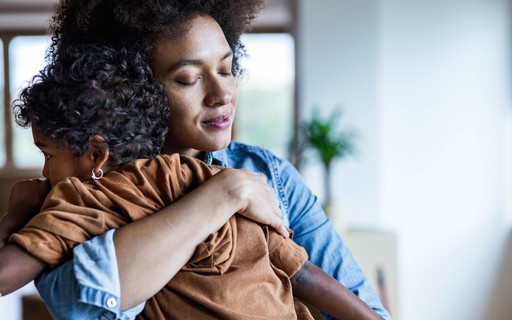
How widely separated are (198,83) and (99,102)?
0.19 m

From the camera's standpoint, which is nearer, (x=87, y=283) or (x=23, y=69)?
(x=87, y=283)

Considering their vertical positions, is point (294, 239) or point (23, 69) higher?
→ point (23, 69)

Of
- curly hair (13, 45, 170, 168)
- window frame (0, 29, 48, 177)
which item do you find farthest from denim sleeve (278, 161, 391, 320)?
window frame (0, 29, 48, 177)

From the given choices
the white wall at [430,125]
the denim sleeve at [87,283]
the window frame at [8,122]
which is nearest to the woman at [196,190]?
the denim sleeve at [87,283]

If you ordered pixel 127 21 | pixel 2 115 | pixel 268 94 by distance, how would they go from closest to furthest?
pixel 127 21 → pixel 268 94 → pixel 2 115

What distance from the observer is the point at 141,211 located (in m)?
1.02

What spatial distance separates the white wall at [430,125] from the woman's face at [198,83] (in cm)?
319

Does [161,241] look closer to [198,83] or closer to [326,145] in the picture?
[198,83]

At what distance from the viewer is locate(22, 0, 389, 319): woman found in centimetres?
96

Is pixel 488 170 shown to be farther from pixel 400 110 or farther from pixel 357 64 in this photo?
pixel 357 64

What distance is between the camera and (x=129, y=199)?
1.01m

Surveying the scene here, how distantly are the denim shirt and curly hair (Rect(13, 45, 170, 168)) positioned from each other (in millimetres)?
184

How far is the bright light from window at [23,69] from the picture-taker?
9328 millimetres

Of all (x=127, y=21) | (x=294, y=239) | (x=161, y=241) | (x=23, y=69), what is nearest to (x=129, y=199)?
(x=161, y=241)
